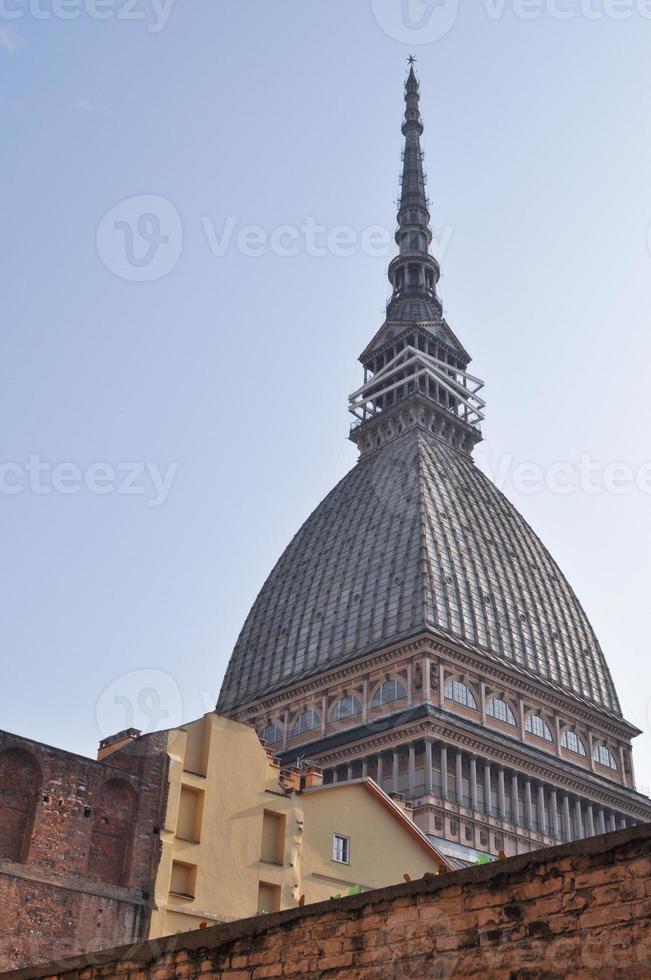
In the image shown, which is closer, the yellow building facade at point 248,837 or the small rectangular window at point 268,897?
the yellow building facade at point 248,837

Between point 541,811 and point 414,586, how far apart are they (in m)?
17.0

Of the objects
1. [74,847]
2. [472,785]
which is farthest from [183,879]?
[472,785]

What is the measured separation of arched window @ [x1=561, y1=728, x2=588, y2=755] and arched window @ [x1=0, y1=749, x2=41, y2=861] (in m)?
55.7

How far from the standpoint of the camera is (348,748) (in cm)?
7088

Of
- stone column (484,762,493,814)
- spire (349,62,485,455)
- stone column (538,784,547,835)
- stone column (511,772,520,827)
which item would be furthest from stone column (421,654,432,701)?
spire (349,62,485,455)

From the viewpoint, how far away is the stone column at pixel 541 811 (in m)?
71.6

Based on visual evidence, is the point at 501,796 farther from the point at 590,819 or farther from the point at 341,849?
the point at 341,849

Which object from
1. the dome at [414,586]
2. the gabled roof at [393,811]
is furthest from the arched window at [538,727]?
the gabled roof at [393,811]

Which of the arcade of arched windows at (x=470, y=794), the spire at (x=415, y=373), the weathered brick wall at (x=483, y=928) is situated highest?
the spire at (x=415, y=373)

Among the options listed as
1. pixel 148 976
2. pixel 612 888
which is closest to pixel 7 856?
pixel 148 976

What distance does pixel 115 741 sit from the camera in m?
35.4

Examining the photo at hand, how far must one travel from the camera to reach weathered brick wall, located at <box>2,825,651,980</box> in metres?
9.34

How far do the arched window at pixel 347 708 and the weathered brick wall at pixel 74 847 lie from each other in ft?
143

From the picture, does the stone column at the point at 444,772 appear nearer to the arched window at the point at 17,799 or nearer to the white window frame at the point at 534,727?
the white window frame at the point at 534,727
